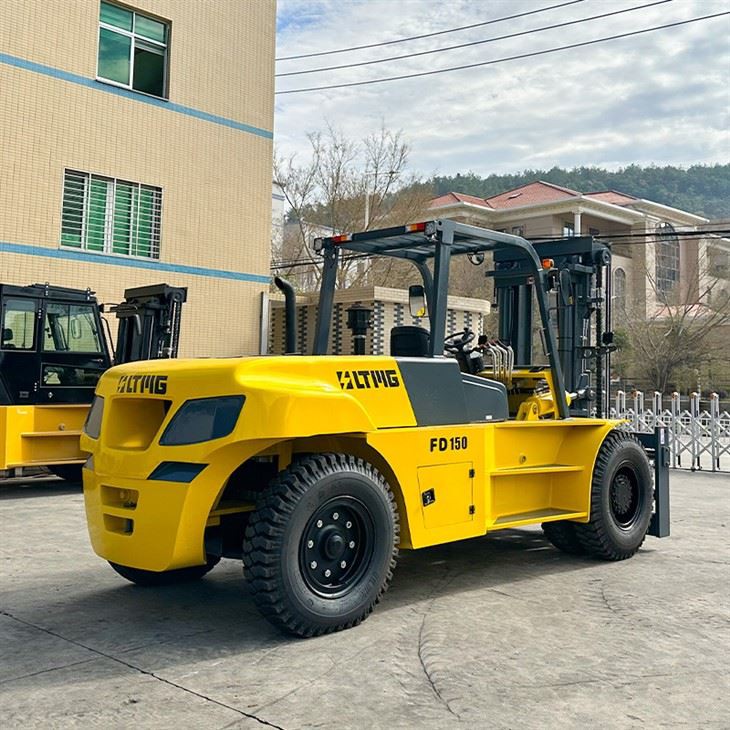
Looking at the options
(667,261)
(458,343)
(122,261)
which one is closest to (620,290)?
(667,261)

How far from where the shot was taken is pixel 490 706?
391 cm

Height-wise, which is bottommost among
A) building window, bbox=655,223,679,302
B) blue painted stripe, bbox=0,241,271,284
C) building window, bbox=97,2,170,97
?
blue painted stripe, bbox=0,241,271,284

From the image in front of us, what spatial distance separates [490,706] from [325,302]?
3984 millimetres

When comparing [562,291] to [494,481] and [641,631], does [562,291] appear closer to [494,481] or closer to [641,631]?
[494,481]

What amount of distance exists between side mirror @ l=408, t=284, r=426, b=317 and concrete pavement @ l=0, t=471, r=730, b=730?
83.4 inches

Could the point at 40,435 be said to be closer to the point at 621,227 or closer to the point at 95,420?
the point at 95,420

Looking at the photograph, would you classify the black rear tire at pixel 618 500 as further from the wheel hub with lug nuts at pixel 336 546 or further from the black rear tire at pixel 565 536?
the wheel hub with lug nuts at pixel 336 546

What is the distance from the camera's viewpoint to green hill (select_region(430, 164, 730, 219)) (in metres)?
88.6

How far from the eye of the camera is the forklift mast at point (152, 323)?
1180 cm

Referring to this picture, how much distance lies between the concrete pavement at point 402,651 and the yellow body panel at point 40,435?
370 centimetres

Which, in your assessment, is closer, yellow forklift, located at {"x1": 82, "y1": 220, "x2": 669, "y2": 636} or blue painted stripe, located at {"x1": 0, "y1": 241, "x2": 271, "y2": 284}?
yellow forklift, located at {"x1": 82, "y1": 220, "x2": 669, "y2": 636}

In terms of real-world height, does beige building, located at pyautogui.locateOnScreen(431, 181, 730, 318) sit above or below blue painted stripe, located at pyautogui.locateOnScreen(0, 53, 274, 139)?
above

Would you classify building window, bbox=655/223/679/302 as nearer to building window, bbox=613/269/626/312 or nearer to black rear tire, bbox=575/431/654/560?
building window, bbox=613/269/626/312

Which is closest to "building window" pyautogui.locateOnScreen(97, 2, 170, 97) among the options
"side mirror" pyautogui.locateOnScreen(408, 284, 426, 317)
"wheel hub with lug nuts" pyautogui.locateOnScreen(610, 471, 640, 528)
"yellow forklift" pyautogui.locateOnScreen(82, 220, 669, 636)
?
"yellow forklift" pyautogui.locateOnScreen(82, 220, 669, 636)
